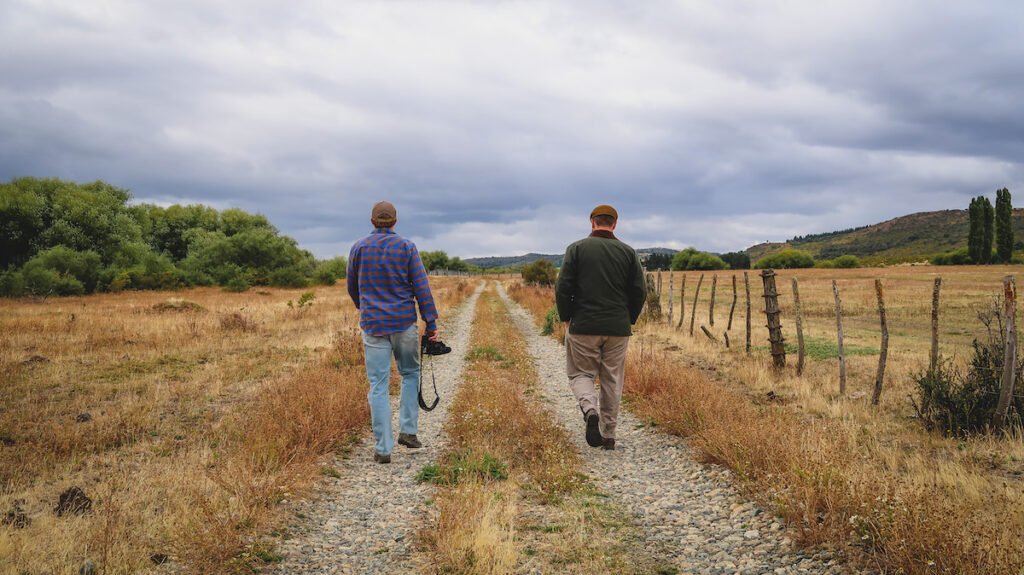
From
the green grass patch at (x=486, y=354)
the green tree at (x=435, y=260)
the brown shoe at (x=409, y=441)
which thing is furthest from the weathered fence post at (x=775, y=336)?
the green tree at (x=435, y=260)

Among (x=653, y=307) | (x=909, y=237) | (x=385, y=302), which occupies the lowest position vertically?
(x=653, y=307)

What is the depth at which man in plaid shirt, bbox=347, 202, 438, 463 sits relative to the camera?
571 cm

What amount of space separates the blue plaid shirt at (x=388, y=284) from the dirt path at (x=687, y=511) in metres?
2.53

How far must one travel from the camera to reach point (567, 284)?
243 inches

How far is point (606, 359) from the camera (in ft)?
20.7

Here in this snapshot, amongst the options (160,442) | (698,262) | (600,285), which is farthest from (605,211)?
Result: (698,262)

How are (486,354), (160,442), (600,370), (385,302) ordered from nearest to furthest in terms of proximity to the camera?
1. (385,302)
2. (600,370)
3. (160,442)
4. (486,354)

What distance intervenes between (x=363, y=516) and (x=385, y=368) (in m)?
1.66

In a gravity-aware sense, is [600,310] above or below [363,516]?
above

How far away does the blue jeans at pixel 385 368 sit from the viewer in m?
5.78

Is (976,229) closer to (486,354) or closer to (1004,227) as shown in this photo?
(1004,227)

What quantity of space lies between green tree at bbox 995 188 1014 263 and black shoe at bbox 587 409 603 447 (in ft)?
336

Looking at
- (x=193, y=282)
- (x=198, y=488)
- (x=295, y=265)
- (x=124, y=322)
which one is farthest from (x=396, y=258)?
(x=295, y=265)

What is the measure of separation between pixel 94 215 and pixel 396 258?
47226mm
